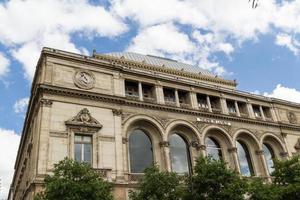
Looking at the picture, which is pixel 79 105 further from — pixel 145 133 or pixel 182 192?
pixel 182 192

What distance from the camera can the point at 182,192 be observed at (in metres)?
26.2

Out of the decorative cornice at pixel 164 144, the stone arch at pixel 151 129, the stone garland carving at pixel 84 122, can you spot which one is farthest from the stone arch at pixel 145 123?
the stone garland carving at pixel 84 122

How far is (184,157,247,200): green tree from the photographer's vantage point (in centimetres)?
2581

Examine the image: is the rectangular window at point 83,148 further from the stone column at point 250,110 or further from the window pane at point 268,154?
the window pane at point 268,154

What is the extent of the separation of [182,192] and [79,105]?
12.5m

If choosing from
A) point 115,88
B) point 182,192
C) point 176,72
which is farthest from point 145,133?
point 176,72

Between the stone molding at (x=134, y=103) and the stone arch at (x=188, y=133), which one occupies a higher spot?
the stone molding at (x=134, y=103)

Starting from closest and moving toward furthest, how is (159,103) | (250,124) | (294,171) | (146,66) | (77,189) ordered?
(77,189), (294,171), (159,103), (250,124), (146,66)

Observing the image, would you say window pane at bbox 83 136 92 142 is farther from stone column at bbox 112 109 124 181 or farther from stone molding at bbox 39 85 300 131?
stone molding at bbox 39 85 300 131

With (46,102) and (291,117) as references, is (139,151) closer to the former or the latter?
(46,102)

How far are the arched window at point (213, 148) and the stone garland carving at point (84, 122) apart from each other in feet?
44.7

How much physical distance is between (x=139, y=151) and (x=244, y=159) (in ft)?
46.1

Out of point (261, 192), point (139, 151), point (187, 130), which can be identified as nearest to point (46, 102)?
point (139, 151)

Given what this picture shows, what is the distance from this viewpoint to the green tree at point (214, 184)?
25812mm
